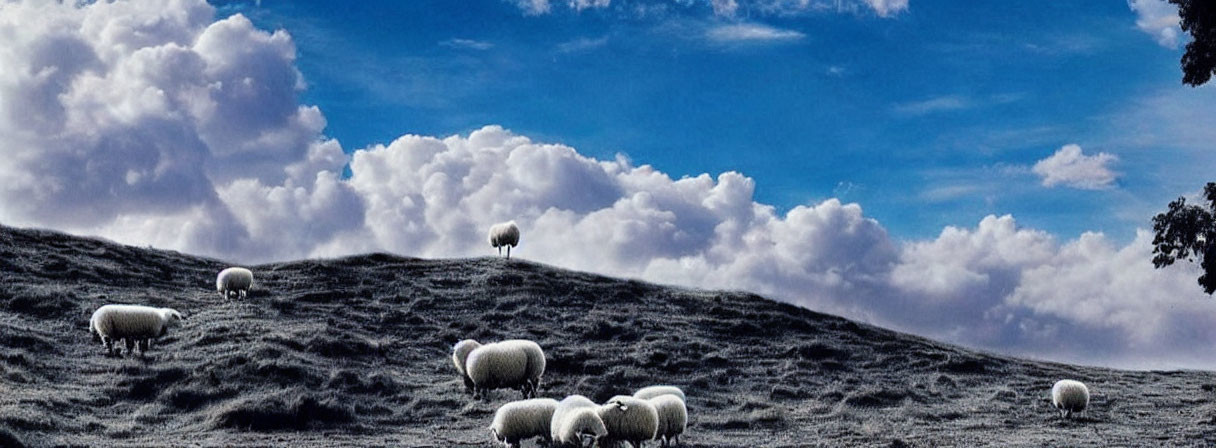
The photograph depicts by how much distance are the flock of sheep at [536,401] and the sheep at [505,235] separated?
884 inches

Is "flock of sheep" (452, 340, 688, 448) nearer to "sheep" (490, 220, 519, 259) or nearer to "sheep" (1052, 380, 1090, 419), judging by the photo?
"sheep" (1052, 380, 1090, 419)

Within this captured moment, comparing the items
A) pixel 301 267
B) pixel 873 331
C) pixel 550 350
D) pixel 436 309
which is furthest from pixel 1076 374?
pixel 301 267

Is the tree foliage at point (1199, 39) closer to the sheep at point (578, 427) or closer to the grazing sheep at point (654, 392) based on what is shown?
the grazing sheep at point (654, 392)

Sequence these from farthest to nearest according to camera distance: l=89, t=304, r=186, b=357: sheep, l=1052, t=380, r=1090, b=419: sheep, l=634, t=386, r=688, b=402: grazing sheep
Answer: l=89, t=304, r=186, b=357: sheep
l=1052, t=380, r=1090, b=419: sheep
l=634, t=386, r=688, b=402: grazing sheep

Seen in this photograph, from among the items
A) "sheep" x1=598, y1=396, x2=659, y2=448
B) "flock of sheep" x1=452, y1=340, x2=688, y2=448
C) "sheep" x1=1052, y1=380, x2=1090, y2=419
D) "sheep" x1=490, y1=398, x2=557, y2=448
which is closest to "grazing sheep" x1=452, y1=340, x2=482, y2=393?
"flock of sheep" x1=452, y1=340, x2=688, y2=448

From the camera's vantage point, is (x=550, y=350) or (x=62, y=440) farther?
(x=550, y=350)

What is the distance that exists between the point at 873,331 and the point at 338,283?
25.9m

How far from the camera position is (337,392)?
31297 millimetres

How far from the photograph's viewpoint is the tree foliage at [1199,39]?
1255 inches

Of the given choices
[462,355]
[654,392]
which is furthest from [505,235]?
[654,392]

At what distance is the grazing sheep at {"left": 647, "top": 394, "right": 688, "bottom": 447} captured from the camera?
80.1 ft

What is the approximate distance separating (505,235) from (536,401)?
113 feet

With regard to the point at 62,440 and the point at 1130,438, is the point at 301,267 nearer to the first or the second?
the point at 62,440

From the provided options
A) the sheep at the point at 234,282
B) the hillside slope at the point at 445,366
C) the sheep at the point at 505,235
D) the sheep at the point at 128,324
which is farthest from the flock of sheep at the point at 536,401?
the sheep at the point at 505,235
